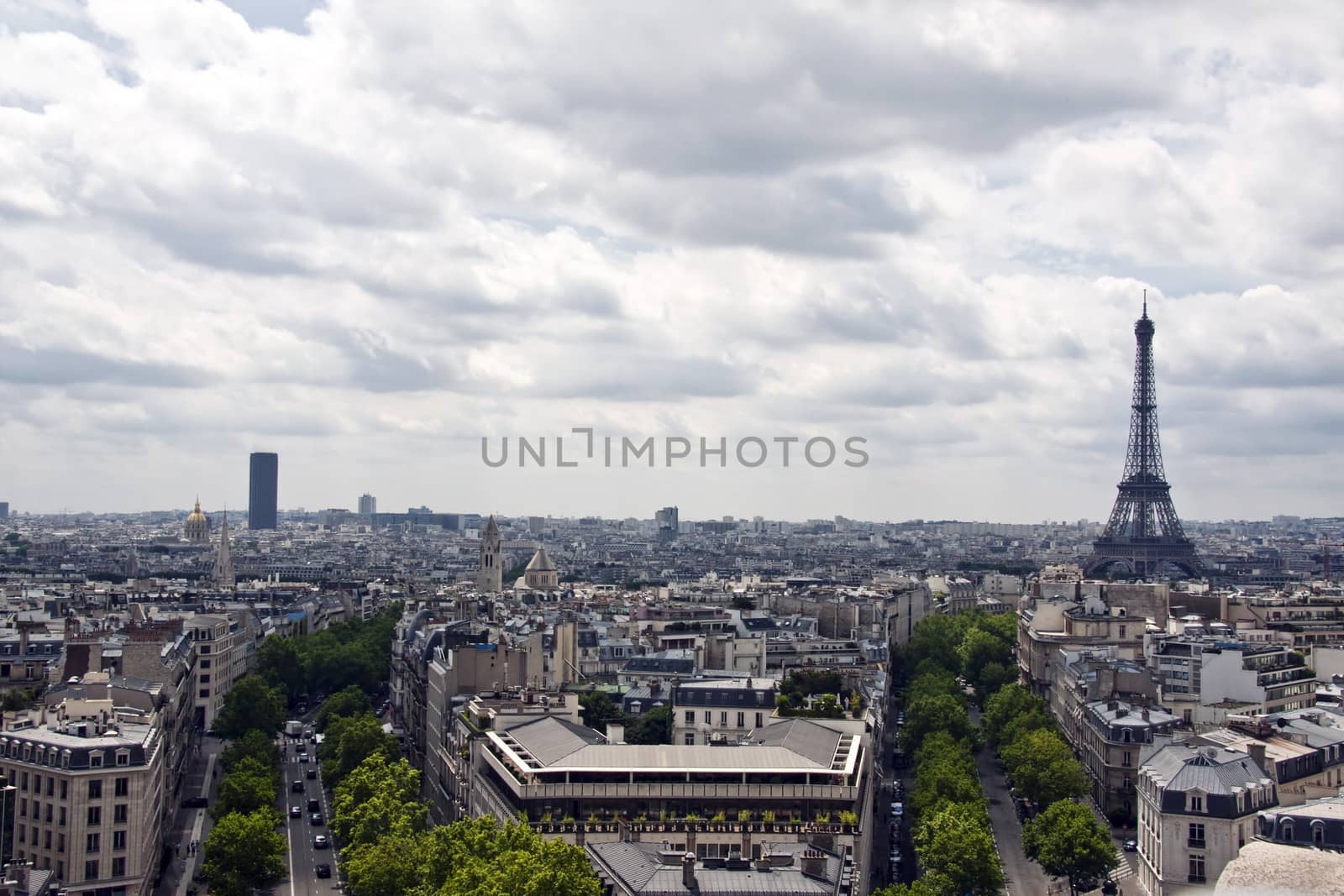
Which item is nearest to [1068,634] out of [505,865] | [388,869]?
[388,869]

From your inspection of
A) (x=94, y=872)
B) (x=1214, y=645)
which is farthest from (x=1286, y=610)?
(x=94, y=872)

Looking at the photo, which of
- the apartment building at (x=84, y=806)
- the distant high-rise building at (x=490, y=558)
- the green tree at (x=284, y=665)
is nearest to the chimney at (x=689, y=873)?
the apartment building at (x=84, y=806)

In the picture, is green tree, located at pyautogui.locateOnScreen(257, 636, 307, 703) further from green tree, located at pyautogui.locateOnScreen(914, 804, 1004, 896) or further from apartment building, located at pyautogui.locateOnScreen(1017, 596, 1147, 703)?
green tree, located at pyautogui.locateOnScreen(914, 804, 1004, 896)

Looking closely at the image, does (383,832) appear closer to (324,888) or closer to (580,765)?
(324,888)

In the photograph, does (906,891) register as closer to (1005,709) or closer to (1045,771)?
(1045,771)

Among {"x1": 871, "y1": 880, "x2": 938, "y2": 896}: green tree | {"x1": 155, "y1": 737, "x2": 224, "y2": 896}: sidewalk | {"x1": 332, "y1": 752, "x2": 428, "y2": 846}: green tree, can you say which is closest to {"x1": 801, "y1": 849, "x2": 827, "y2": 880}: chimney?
{"x1": 871, "y1": 880, "x2": 938, "y2": 896}: green tree

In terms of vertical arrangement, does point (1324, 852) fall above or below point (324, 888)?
above
